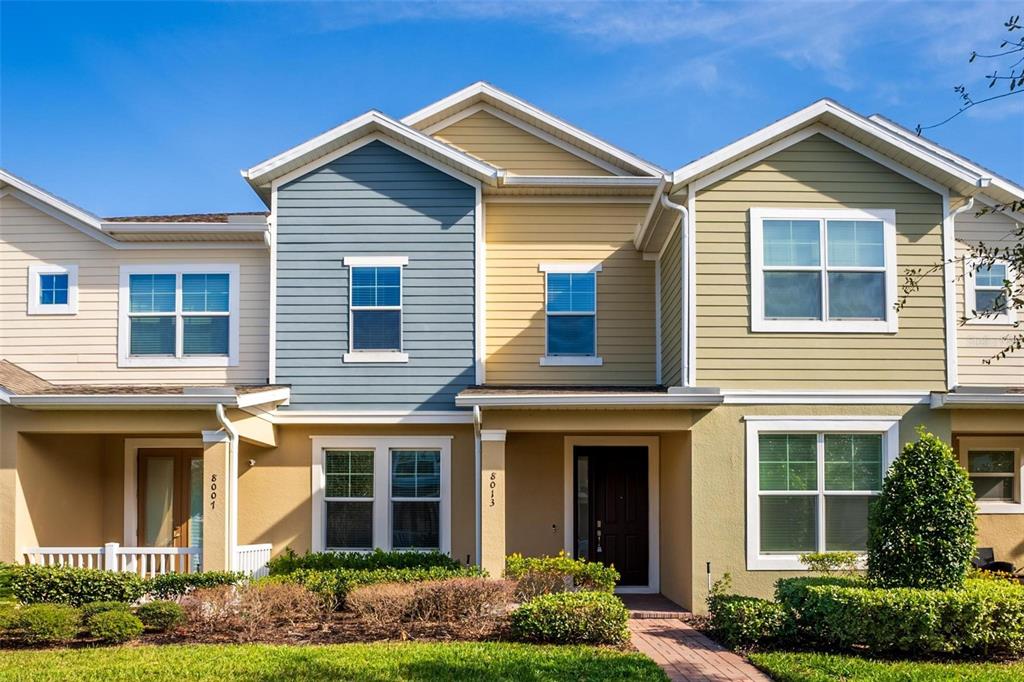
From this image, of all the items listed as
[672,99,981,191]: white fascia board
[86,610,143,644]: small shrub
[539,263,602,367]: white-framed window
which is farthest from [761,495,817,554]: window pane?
[86,610,143,644]: small shrub

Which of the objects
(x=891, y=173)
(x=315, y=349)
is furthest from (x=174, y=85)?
(x=891, y=173)

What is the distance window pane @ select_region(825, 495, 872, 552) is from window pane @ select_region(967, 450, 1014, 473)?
412cm

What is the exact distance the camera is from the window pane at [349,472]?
51.6 feet

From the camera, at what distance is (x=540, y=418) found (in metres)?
14.1

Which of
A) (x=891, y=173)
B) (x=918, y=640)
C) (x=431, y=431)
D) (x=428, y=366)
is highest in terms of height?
(x=891, y=173)

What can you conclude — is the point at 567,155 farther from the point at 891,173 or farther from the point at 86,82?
the point at 86,82

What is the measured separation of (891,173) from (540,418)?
20.0 feet

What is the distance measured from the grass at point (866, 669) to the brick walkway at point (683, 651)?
0.25 meters

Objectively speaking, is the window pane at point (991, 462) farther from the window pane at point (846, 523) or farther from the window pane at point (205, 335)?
the window pane at point (205, 335)

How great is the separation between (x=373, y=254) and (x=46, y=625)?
7252 millimetres

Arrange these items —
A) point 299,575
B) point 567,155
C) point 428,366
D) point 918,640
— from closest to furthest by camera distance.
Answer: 1. point 918,640
2. point 299,575
3. point 428,366
4. point 567,155

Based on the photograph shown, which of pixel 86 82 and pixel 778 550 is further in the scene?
pixel 86 82

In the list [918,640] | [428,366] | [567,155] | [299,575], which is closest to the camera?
[918,640]

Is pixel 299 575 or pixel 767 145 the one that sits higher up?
pixel 767 145
